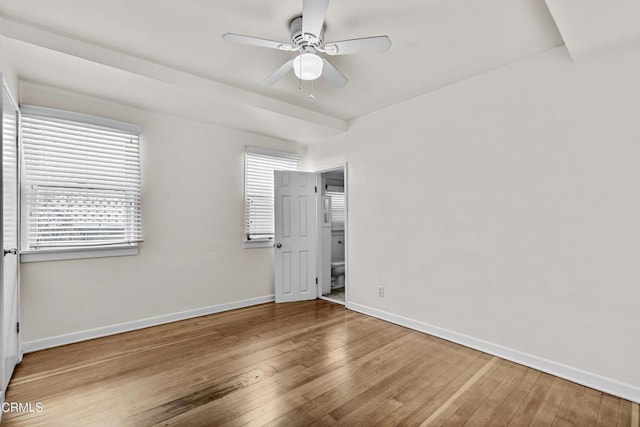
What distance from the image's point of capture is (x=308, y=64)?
222 centimetres

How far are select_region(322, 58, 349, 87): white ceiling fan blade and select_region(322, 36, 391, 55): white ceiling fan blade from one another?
18cm

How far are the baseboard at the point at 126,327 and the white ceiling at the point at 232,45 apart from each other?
2.47 metres

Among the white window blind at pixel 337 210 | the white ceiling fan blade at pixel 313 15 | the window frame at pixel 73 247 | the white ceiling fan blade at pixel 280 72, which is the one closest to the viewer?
the white ceiling fan blade at pixel 313 15

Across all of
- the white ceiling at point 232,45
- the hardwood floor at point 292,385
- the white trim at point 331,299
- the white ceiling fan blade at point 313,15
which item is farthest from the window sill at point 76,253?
the white ceiling fan blade at point 313,15

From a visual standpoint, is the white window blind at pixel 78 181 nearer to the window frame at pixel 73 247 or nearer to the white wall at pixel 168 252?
the window frame at pixel 73 247

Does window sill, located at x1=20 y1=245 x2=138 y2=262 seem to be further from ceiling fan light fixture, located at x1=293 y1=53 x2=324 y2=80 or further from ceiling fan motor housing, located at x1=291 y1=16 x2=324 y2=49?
ceiling fan motor housing, located at x1=291 y1=16 x2=324 y2=49

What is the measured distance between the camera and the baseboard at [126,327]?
294 centimetres

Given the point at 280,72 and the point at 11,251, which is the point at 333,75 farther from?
the point at 11,251

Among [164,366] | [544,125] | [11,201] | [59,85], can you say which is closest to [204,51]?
[59,85]

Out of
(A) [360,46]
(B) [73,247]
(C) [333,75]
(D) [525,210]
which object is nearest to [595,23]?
(D) [525,210]

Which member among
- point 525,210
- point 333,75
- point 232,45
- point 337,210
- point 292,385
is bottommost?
point 292,385

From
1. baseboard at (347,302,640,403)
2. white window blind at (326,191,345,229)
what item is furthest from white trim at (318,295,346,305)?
white window blind at (326,191,345,229)

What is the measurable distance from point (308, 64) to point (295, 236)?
9.64 feet

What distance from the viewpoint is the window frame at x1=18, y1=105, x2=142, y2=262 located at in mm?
2848
